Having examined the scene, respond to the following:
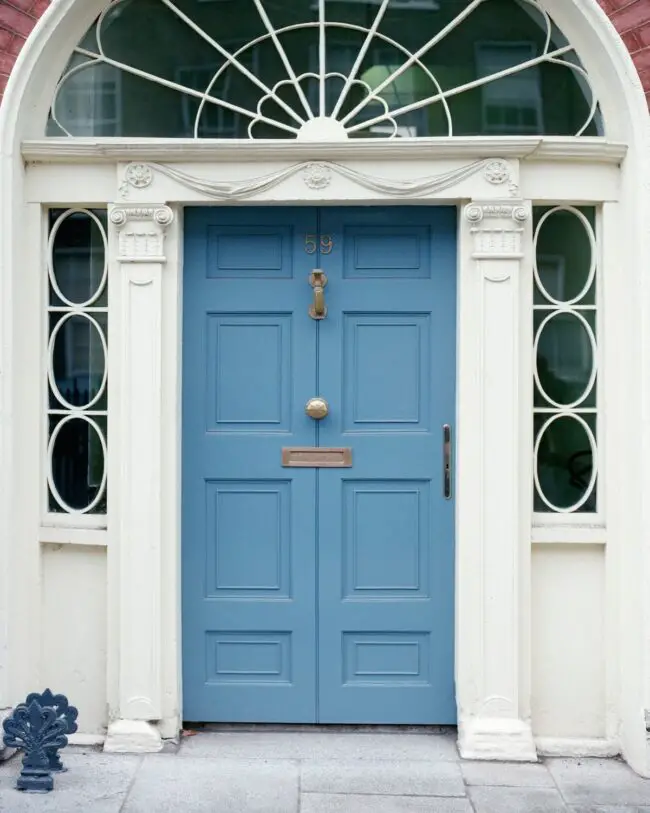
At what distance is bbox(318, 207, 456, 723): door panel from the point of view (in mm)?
4383

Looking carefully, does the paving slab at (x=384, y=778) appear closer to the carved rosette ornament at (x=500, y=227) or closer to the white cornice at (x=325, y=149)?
the carved rosette ornament at (x=500, y=227)

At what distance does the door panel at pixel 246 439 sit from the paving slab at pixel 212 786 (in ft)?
1.18

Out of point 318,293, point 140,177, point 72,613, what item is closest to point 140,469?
point 72,613

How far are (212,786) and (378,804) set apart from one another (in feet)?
2.19

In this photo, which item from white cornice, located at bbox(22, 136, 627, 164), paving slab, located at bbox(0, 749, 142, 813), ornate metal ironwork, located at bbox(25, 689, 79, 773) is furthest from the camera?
white cornice, located at bbox(22, 136, 627, 164)

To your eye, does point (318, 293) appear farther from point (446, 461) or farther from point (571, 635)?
point (571, 635)

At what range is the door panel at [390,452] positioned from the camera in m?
4.38

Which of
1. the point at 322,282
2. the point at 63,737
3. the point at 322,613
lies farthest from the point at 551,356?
the point at 63,737

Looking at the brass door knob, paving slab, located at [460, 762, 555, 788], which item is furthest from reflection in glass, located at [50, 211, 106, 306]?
paving slab, located at [460, 762, 555, 788]

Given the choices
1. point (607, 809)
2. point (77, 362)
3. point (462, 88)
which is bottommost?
point (607, 809)

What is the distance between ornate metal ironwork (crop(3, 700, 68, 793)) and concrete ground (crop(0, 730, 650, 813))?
0.20 feet

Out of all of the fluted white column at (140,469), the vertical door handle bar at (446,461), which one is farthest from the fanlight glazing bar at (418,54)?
the vertical door handle bar at (446,461)

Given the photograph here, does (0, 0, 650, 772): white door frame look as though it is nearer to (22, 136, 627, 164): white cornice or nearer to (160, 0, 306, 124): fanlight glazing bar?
(22, 136, 627, 164): white cornice

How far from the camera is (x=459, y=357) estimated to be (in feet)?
14.1
